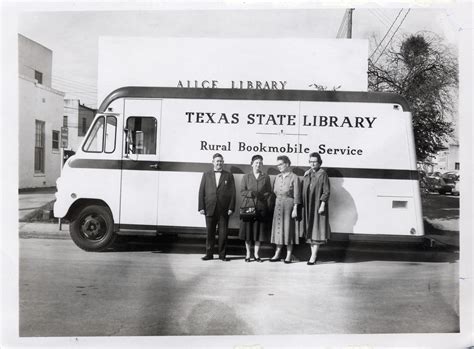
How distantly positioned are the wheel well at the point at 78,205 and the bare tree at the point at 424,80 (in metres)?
3.41

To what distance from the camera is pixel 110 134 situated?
536 cm

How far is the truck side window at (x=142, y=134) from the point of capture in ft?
17.0

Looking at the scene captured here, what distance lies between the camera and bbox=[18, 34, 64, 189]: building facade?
4332mm

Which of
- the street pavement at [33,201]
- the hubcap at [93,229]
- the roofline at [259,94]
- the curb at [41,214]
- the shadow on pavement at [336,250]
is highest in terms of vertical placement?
the roofline at [259,94]

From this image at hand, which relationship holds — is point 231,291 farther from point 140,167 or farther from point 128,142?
point 128,142

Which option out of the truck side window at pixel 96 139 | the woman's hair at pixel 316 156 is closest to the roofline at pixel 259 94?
the truck side window at pixel 96 139

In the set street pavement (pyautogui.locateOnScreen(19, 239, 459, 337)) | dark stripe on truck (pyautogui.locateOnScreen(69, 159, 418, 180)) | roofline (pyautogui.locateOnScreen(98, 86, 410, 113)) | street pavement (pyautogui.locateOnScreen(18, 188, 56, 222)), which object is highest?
roofline (pyautogui.locateOnScreen(98, 86, 410, 113))

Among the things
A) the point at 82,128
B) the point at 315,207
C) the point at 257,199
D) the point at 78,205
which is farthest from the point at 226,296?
the point at 82,128

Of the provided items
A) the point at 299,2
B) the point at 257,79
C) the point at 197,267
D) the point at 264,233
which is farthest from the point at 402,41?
the point at 197,267

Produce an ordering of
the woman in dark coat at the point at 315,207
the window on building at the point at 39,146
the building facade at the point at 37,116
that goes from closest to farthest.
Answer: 1. the building facade at the point at 37,116
2. the window on building at the point at 39,146
3. the woman in dark coat at the point at 315,207

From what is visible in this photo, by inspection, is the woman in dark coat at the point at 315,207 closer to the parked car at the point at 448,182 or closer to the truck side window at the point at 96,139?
the parked car at the point at 448,182

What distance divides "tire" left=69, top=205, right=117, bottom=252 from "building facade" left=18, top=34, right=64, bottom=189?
2.54ft

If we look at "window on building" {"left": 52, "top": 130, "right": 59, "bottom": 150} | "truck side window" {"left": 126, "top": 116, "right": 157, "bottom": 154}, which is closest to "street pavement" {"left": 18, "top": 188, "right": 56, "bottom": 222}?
"window on building" {"left": 52, "top": 130, "right": 59, "bottom": 150}

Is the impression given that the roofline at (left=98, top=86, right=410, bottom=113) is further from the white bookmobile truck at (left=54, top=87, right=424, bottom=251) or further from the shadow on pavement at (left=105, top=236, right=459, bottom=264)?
the shadow on pavement at (left=105, top=236, right=459, bottom=264)
